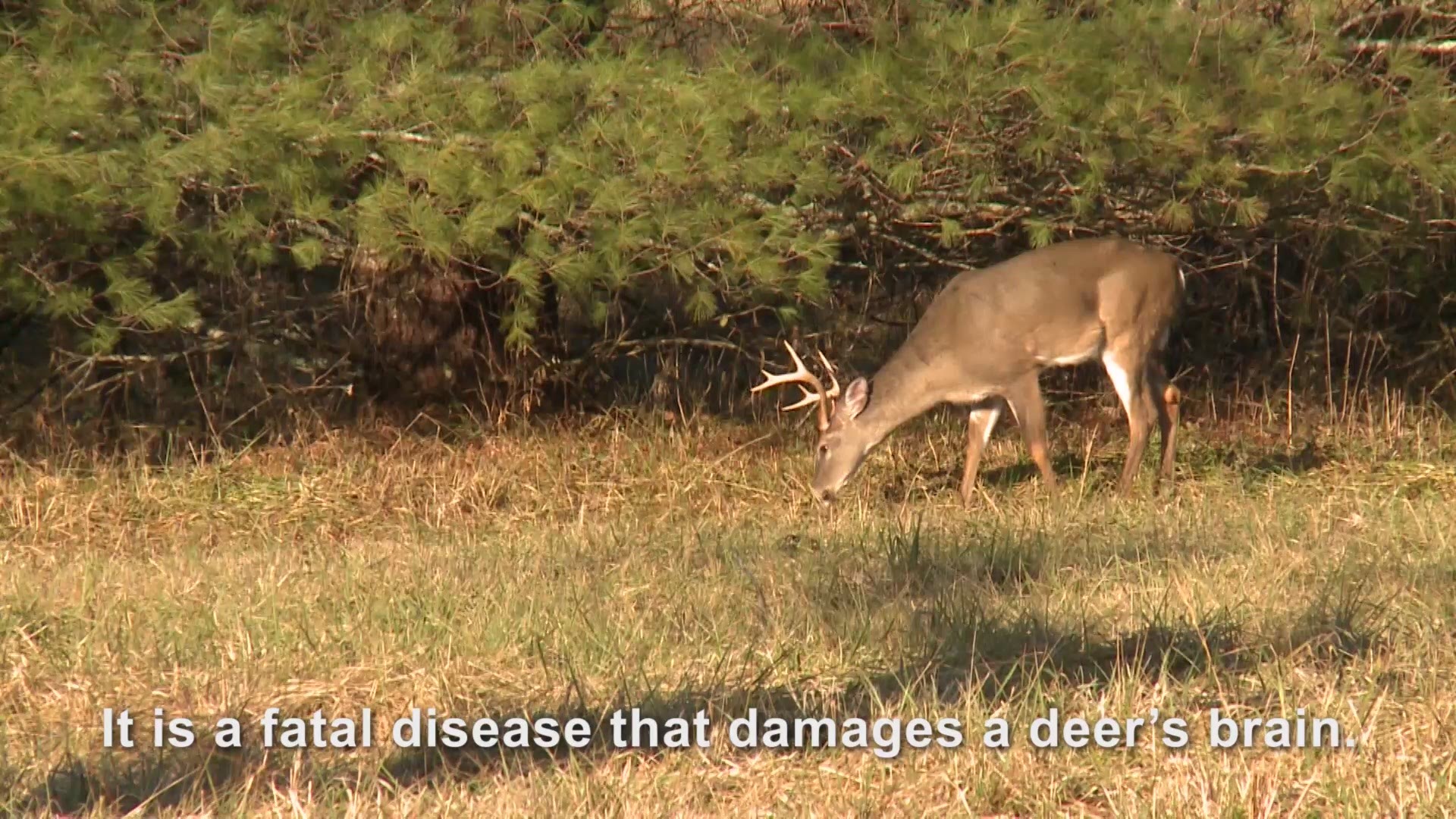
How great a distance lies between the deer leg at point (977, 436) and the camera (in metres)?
9.80

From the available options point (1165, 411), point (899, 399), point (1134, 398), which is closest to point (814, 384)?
point (899, 399)

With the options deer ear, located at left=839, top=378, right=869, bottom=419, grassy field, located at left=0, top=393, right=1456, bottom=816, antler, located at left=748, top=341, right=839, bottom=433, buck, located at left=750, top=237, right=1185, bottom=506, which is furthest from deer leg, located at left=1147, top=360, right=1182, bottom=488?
antler, located at left=748, top=341, right=839, bottom=433

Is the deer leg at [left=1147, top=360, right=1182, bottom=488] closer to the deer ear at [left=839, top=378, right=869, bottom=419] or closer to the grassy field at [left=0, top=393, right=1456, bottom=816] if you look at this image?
the grassy field at [left=0, top=393, right=1456, bottom=816]

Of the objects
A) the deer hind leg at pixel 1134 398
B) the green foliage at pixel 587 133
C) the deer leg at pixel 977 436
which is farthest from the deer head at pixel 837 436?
A: the deer hind leg at pixel 1134 398

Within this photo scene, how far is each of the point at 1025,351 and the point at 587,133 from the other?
3.08m

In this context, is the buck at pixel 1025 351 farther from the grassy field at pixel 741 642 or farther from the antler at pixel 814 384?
the grassy field at pixel 741 642

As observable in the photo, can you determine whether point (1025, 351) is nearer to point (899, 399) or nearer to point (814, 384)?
point (899, 399)

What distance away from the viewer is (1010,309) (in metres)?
9.80

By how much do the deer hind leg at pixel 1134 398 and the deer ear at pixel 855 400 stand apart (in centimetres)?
138

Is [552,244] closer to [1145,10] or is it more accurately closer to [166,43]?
[166,43]

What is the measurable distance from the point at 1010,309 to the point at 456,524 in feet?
10.7

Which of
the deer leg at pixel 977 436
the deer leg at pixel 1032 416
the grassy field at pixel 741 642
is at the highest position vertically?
the grassy field at pixel 741 642

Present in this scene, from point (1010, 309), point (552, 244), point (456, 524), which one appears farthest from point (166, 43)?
point (1010, 309)

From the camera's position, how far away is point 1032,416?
9.83m
